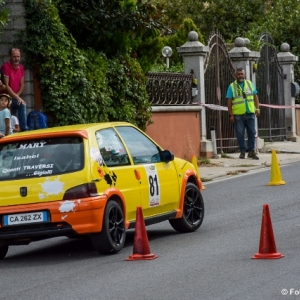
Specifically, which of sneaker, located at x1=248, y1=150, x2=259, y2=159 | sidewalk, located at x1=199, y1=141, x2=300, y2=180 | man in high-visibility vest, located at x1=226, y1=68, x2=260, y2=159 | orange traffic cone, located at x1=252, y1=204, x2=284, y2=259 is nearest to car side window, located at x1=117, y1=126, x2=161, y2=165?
orange traffic cone, located at x1=252, y1=204, x2=284, y2=259

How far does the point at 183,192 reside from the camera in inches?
510

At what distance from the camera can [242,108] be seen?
24688 millimetres

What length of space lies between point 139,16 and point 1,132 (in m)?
5.07

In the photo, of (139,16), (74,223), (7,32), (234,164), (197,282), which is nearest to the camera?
(197,282)

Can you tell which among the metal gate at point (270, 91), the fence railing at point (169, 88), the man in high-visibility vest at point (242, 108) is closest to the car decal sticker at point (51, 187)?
the fence railing at point (169, 88)

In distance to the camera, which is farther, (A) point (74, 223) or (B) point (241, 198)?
(B) point (241, 198)

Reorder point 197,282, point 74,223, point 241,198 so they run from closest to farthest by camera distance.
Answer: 1. point 197,282
2. point 74,223
3. point 241,198

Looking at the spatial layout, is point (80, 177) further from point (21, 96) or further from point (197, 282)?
point (21, 96)

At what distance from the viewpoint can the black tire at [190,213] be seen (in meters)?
13.0

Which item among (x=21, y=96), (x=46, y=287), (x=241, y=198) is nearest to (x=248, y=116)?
(x=21, y=96)

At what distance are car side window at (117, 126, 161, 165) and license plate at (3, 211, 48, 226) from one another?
4.96ft

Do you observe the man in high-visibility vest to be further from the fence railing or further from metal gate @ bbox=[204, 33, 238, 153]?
metal gate @ bbox=[204, 33, 238, 153]

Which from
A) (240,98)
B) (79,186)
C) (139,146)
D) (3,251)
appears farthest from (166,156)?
(240,98)

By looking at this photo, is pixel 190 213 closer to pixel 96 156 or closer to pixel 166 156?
pixel 166 156
